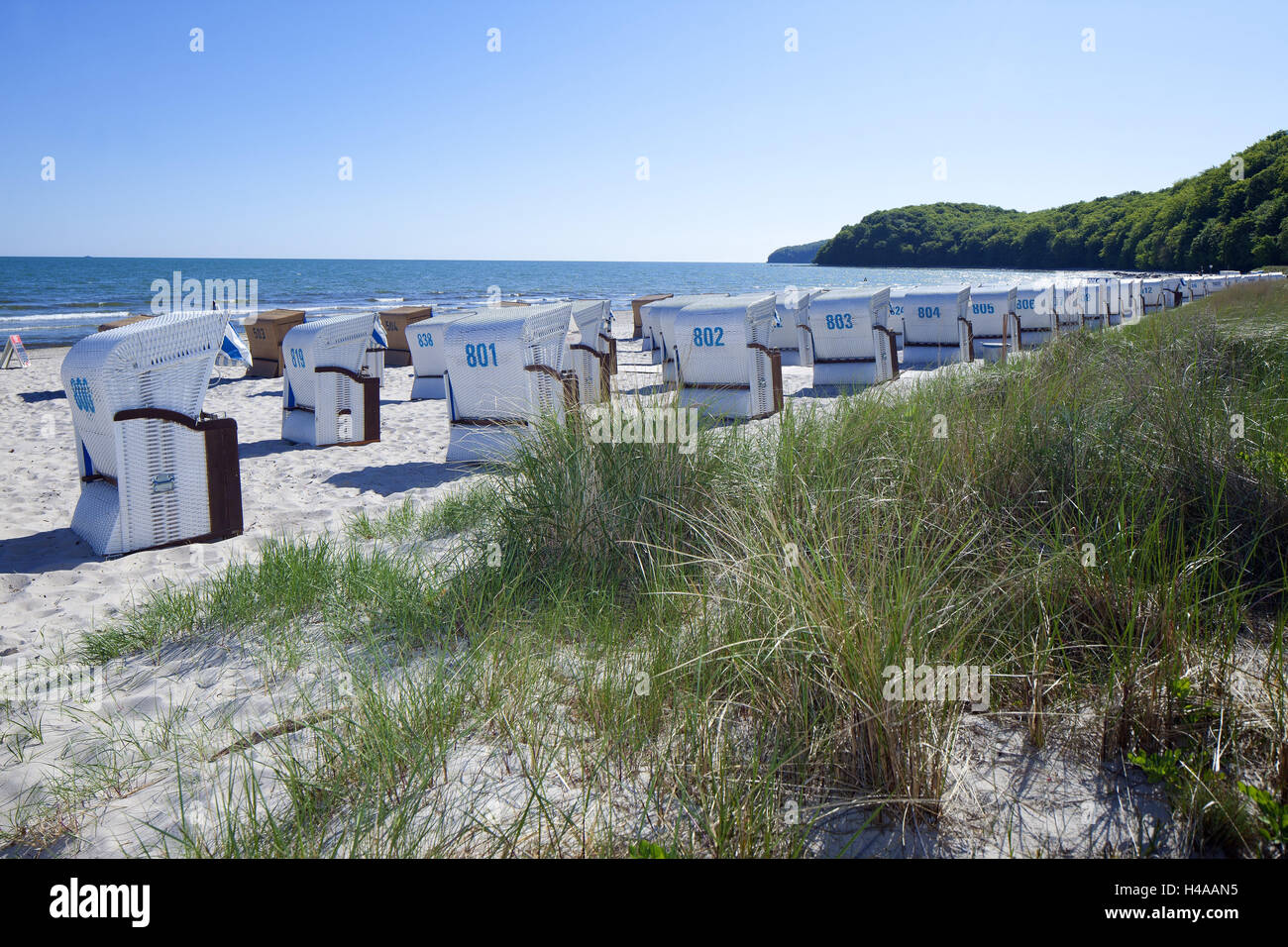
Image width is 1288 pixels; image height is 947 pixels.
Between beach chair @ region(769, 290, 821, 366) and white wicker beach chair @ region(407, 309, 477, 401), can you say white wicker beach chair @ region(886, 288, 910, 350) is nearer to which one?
beach chair @ region(769, 290, 821, 366)

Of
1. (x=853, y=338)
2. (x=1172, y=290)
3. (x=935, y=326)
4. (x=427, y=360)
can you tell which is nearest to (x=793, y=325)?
(x=935, y=326)

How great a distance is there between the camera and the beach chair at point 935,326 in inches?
489

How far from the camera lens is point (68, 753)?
2.28 m

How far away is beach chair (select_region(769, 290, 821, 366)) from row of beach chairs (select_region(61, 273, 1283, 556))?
0.04 metres

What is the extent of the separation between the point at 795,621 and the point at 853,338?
9434 millimetres

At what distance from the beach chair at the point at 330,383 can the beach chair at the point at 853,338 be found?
6.38m

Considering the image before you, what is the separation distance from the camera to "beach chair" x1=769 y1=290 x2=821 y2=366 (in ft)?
41.1

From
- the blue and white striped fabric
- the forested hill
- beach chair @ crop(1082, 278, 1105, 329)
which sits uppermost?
the forested hill

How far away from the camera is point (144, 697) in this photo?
2598mm

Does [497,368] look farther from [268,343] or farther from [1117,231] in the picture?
[1117,231]

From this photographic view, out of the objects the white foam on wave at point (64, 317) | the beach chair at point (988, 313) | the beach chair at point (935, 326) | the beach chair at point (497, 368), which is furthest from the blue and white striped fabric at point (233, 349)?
the white foam on wave at point (64, 317)

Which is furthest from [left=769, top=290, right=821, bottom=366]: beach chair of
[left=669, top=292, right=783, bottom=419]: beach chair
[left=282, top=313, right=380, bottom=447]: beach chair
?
[left=282, top=313, right=380, bottom=447]: beach chair
